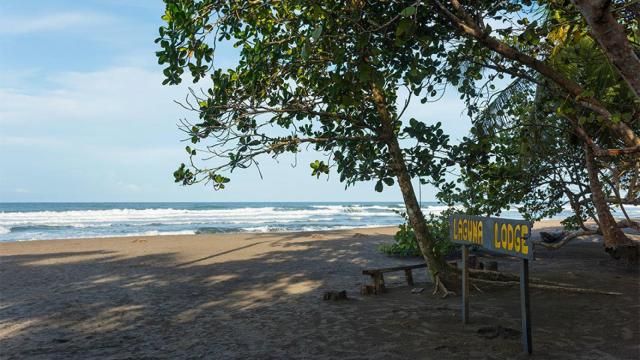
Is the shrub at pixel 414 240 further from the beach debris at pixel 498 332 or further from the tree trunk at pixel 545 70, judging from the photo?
the tree trunk at pixel 545 70

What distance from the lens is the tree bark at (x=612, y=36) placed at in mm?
4262

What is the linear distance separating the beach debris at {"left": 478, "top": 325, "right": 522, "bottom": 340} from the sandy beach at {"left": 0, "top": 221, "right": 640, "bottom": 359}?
0.10 m

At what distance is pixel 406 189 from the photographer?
29.9ft

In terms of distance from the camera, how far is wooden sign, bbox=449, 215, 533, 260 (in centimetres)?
533

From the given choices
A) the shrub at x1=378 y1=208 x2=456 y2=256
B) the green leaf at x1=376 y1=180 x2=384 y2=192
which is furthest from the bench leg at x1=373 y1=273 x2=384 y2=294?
the shrub at x1=378 y1=208 x2=456 y2=256

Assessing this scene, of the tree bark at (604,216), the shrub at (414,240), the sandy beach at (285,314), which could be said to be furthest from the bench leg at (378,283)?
the shrub at (414,240)

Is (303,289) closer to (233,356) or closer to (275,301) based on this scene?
(275,301)

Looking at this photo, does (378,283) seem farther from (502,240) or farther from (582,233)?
(582,233)

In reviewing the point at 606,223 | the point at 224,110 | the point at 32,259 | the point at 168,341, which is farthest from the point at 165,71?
the point at 32,259

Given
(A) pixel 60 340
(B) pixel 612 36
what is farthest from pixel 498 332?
(A) pixel 60 340

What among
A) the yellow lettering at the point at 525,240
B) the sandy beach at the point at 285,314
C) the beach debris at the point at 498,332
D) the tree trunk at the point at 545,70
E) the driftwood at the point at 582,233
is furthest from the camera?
the driftwood at the point at 582,233

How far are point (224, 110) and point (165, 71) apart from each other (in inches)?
66.6

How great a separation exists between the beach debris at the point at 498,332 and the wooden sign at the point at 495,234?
1171 millimetres

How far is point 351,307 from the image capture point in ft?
28.0
